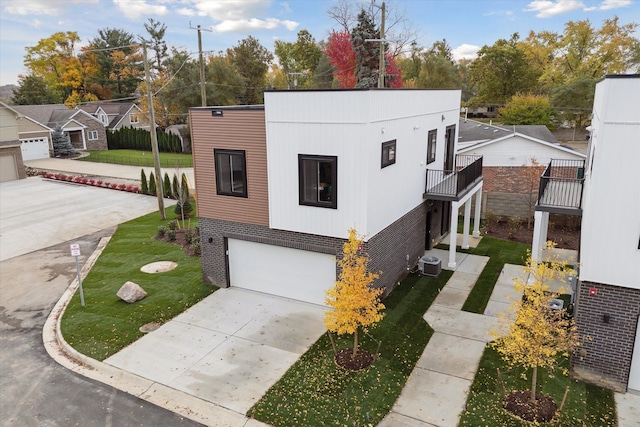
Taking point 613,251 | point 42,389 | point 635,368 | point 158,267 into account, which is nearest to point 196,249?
point 158,267

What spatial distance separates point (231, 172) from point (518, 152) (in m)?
16.0

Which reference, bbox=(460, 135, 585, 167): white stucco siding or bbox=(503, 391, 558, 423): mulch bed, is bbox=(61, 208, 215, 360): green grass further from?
bbox=(460, 135, 585, 167): white stucco siding

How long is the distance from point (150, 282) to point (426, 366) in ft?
33.1

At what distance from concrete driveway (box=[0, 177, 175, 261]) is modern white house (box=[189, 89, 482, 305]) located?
36.8 feet

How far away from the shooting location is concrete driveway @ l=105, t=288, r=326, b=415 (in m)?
10.3

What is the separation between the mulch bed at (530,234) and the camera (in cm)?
1956

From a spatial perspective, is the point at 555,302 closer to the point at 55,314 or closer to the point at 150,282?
the point at 150,282

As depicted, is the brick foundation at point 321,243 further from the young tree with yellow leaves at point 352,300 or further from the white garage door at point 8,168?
the white garage door at point 8,168

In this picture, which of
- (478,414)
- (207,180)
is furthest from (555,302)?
A: (207,180)

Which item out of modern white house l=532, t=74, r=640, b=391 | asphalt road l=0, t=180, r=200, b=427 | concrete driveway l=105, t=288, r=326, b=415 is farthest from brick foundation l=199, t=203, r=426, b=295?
modern white house l=532, t=74, r=640, b=391

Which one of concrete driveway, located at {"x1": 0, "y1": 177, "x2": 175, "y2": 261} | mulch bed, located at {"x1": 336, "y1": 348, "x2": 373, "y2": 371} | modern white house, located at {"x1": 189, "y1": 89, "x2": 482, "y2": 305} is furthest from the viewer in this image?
concrete driveway, located at {"x1": 0, "y1": 177, "x2": 175, "y2": 261}

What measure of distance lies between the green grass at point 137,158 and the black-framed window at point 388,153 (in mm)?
32391

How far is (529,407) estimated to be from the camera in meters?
9.20

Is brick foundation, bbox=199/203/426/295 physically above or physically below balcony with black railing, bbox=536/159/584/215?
below
